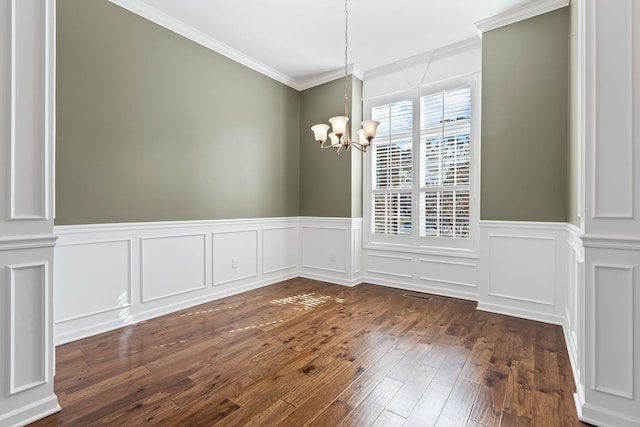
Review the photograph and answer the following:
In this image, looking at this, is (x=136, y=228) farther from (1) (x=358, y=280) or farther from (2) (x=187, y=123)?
(1) (x=358, y=280)

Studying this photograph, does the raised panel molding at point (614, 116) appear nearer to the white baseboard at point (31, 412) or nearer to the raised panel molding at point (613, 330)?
the raised panel molding at point (613, 330)

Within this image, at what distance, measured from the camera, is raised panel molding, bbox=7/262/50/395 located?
1645 mm

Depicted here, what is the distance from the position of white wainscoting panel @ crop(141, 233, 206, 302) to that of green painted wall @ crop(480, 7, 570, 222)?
334cm

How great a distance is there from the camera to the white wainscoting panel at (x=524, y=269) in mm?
3053

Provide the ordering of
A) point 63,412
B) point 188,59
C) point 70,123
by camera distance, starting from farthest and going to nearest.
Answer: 1. point 188,59
2. point 70,123
3. point 63,412

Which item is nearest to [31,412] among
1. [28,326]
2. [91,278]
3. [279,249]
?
[28,326]

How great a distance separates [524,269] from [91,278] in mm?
4227

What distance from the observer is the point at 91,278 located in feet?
9.14

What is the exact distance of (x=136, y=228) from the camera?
3096 mm

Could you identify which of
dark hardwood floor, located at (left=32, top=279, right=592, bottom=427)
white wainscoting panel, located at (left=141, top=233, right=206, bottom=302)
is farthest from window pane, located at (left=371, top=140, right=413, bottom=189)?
white wainscoting panel, located at (left=141, top=233, right=206, bottom=302)

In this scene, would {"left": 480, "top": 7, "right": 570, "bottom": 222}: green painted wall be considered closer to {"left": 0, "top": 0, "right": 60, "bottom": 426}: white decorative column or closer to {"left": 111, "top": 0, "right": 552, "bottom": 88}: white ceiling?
{"left": 111, "top": 0, "right": 552, "bottom": 88}: white ceiling

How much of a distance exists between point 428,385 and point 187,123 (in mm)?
3458

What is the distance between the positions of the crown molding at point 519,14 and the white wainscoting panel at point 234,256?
3.73 m

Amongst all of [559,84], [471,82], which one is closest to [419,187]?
[471,82]
